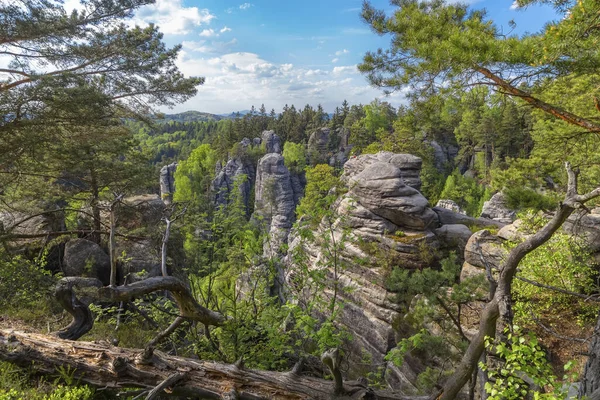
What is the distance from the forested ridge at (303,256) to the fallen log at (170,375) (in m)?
0.02

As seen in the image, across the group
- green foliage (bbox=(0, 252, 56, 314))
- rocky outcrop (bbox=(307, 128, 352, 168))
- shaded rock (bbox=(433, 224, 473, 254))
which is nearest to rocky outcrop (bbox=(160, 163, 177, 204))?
rocky outcrop (bbox=(307, 128, 352, 168))

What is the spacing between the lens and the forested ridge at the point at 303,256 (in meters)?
3.31

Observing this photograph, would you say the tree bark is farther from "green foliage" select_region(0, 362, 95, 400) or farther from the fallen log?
"green foliage" select_region(0, 362, 95, 400)

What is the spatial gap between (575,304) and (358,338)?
592 centimetres

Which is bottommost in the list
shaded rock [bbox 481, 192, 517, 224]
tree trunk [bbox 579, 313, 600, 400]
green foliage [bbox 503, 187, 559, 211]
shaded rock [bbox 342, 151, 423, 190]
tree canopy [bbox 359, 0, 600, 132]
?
shaded rock [bbox 481, 192, 517, 224]

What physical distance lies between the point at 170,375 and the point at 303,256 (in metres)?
2.11

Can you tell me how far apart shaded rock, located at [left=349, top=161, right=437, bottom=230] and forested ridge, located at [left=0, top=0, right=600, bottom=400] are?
0.06 meters

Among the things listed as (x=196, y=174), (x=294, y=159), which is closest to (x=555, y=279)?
(x=294, y=159)

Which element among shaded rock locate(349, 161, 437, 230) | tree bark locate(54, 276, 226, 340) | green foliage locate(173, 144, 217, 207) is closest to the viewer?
tree bark locate(54, 276, 226, 340)

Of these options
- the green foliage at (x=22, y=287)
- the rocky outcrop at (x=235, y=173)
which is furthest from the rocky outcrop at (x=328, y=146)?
the green foliage at (x=22, y=287)

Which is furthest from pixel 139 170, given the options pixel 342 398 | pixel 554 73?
pixel 554 73

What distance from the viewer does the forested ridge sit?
331 centimetres

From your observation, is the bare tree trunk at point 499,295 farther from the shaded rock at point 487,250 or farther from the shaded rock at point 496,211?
Answer: the shaded rock at point 496,211

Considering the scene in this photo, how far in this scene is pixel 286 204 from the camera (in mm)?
36125
